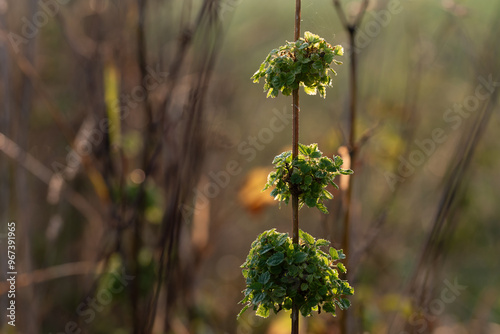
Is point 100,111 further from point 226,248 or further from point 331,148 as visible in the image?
point 226,248

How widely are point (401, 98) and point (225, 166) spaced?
1.23 m

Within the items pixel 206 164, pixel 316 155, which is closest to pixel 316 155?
pixel 316 155

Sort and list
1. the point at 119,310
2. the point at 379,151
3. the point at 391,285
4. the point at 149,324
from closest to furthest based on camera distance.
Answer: the point at 149,324 → the point at 379,151 → the point at 119,310 → the point at 391,285

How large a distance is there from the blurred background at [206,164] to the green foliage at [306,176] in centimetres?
30

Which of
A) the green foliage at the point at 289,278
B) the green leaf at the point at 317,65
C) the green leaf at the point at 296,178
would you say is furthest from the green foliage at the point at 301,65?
the green foliage at the point at 289,278

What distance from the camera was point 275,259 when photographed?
688 mm

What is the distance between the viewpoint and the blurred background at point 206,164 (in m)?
1.34

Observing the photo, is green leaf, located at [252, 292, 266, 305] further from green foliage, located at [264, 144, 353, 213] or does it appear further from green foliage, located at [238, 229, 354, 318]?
green foliage, located at [264, 144, 353, 213]

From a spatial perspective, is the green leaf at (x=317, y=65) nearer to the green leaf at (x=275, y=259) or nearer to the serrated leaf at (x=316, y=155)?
the serrated leaf at (x=316, y=155)

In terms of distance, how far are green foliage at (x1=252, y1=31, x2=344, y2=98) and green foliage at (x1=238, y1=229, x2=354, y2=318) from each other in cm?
22

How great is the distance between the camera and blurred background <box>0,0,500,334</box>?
4.39 ft

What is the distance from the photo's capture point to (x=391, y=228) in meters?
2.65

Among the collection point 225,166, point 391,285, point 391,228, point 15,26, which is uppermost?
point 15,26

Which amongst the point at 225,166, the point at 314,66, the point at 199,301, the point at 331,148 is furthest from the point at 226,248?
the point at 314,66
